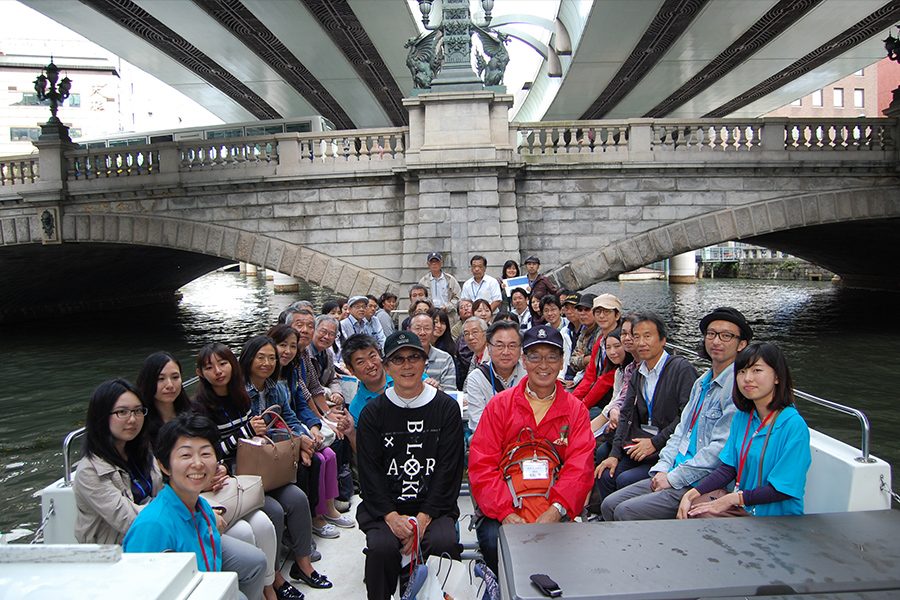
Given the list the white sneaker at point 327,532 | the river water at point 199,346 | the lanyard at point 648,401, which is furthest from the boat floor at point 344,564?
the river water at point 199,346

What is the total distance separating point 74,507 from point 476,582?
240cm

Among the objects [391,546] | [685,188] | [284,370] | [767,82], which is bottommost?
[391,546]

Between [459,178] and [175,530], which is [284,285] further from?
[175,530]

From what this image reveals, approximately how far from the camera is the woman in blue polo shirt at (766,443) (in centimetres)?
300

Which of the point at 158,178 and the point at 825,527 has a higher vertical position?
the point at 158,178

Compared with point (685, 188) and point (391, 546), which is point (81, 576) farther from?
point (685, 188)

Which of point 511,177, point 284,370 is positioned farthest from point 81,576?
point 511,177

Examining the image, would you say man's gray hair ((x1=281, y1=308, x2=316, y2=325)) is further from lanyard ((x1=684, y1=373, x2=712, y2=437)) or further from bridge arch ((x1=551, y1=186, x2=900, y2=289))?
bridge arch ((x1=551, y1=186, x2=900, y2=289))

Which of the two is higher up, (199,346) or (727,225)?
(727,225)

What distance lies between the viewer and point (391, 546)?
3.21 meters

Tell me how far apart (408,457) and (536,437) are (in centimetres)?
74

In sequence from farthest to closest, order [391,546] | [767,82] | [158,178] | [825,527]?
[767,82] → [158,178] → [391,546] → [825,527]

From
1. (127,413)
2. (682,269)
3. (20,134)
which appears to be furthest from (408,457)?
(20,134)

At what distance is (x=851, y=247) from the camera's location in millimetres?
22125
